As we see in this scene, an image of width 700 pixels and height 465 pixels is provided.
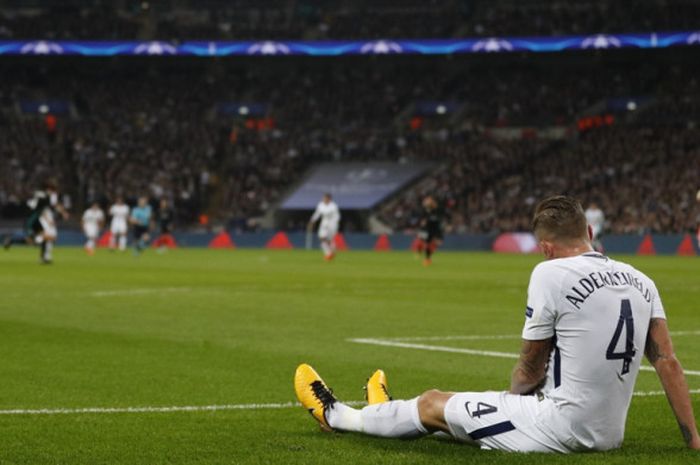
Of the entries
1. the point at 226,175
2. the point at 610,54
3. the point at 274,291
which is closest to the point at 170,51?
the point at 226,175

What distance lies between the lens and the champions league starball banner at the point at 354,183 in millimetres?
69938

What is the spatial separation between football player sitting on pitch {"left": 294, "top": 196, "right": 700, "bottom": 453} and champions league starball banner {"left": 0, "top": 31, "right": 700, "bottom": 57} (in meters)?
63.0

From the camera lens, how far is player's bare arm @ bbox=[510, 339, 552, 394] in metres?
7.36

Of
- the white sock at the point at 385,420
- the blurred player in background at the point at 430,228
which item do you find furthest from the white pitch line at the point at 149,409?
the blurred player in background at the point at 430,228

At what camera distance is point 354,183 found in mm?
71750

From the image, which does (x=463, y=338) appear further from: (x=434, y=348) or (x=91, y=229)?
(x=91, y=229)

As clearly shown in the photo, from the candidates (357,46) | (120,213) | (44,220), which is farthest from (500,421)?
(357,46)

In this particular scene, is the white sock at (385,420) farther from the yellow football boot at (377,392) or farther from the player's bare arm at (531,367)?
the player's bare arm at (531,367)

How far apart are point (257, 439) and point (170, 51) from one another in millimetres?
68565

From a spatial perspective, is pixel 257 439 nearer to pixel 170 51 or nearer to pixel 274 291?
pixel 274 291

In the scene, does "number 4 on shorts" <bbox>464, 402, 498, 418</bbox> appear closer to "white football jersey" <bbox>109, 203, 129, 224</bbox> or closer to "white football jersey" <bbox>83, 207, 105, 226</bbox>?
"white football jersey" <bbox>83, 207, 105, 226</bbox>

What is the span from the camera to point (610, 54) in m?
75.4

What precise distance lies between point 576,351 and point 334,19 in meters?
73.4

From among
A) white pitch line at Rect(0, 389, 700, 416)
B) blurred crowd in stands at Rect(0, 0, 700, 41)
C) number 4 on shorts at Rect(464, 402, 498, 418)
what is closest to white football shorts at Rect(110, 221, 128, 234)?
blurred crowd in stands at Rect(0, 0, 700, 41)
